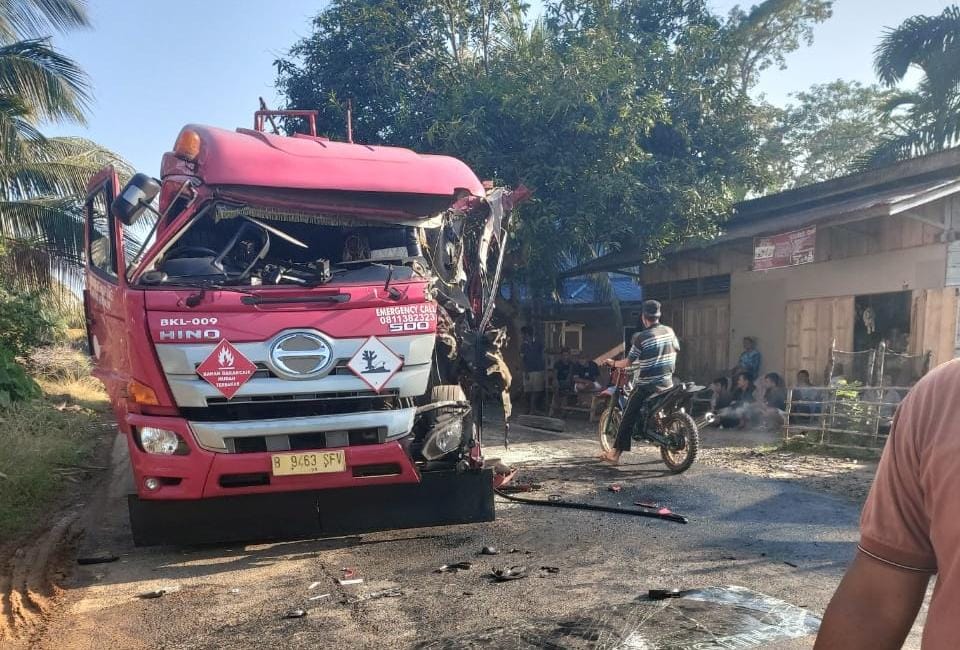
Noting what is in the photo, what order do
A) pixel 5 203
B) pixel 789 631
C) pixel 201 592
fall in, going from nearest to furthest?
1. pixel 789 631
2. pixel 201 592
3. pixel 5 203

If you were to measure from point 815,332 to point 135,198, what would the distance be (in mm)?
10256

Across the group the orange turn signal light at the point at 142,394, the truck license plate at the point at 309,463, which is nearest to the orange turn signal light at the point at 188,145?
the orange turn signal light at the point at 142,394

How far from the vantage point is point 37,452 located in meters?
7.36

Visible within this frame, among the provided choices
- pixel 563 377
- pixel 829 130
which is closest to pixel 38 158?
pixel 563 377

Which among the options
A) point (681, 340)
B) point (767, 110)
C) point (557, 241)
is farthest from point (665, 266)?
point (767, 110)

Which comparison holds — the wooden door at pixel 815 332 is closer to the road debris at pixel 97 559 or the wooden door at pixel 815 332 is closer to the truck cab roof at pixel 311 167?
Answer: the truck cab roof at pixel 311 167

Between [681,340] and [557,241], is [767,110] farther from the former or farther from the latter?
[557,241]

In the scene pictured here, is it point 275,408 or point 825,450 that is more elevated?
point 275,408

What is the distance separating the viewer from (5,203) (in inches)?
509

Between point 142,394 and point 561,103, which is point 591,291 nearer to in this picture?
point 561,103

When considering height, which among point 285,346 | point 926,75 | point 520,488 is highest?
point 926,75

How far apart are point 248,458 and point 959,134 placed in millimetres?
14803

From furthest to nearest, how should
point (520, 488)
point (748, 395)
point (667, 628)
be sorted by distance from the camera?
point (748, 395) < point (520, 488) < point (667, 628)

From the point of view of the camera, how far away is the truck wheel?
16.8 ft
